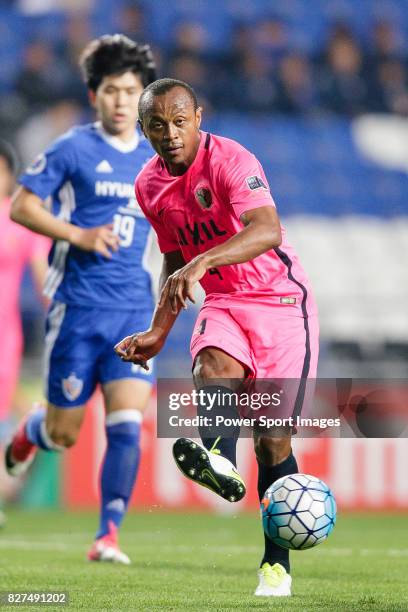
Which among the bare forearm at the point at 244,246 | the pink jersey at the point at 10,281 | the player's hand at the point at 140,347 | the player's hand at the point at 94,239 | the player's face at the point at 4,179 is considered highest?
the player's face at the point at 4,179

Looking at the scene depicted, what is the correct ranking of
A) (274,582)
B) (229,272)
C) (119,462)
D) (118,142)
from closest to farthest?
(274,582) → (229,272) → (119,462) → (118,142)

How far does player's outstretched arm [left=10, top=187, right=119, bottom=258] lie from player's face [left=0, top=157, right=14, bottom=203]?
3.13 meters

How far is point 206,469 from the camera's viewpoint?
4.20 m

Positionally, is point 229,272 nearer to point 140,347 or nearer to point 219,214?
point 219,214

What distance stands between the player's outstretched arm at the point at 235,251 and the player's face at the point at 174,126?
39 centimetres

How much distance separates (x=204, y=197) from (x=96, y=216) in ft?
6.63

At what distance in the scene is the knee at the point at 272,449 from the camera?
4.84 m

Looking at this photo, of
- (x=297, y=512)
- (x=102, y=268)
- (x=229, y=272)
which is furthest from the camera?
(x=102, y=268)

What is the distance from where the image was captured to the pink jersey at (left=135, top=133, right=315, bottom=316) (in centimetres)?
470

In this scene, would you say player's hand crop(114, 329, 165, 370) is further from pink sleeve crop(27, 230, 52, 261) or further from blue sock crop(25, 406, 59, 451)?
pink sleeve crop(27, 230, 52, 261)

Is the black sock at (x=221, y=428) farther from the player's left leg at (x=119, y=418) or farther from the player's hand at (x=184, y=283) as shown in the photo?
the player's left leg at (x=119, y=418)

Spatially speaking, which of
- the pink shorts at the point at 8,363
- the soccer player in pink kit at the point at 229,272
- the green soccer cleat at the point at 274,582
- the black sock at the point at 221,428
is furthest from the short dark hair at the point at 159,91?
the pink shorts at the point at 8,363

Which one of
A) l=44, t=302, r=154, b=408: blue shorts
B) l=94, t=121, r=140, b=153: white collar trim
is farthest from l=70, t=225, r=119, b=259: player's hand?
l=94, t=121, r=140, b=153: white collar trim

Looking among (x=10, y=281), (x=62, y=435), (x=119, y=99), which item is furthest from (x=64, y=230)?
(x=10, y=281)
